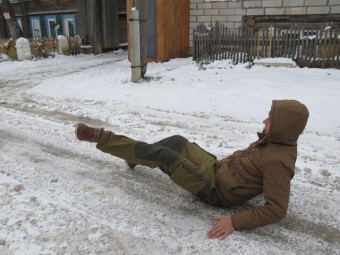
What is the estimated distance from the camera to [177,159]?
272 centimetres

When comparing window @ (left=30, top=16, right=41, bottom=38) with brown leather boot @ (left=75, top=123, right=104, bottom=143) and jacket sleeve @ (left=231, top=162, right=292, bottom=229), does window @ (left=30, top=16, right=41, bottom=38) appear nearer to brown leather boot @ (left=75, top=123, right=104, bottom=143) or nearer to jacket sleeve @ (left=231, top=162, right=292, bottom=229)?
brown leather boot @ (left=75, top=123, right=104, bottom=143)

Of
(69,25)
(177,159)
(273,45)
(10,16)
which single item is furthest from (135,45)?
(69,25)

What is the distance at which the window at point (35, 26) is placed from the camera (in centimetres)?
1948

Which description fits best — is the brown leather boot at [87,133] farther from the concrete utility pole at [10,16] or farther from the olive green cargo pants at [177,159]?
the concrete utility pole at [10,16]

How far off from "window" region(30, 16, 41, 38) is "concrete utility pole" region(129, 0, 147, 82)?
1413cm

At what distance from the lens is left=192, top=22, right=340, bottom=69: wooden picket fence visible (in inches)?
316

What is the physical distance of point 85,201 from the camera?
290cm

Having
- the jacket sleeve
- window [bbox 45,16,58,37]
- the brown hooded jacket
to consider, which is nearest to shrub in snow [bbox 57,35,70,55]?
window [bbox 45,16,58,37]

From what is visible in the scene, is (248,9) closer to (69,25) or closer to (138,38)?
(138,38)

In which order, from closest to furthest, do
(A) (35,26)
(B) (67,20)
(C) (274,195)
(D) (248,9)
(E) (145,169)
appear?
(C) (274,195), (E) (145,169), (D) (248,9), (B) (67,20), (A) (35,26)

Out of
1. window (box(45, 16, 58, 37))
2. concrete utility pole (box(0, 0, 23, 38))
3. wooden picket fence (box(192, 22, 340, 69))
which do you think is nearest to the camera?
wooden picket fence (box(192, 22, 340, 69))

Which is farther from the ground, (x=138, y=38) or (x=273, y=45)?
(x=138, y=38)

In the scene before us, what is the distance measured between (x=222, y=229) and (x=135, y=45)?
562cm

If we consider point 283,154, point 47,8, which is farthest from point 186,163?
point 47,8
